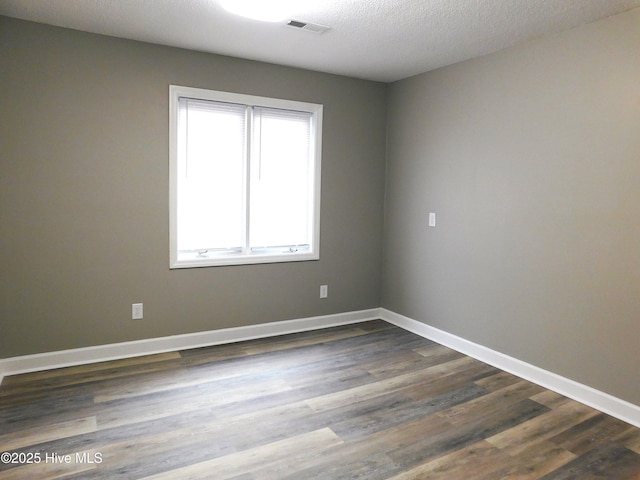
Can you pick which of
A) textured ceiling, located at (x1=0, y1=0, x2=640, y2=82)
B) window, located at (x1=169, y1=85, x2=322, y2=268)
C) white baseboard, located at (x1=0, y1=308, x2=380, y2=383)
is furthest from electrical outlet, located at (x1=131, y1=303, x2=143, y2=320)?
textured ceiling, located at (x1=0, y1=0, x2=640, y2=82)

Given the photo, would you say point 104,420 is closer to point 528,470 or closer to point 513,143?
point 528,470

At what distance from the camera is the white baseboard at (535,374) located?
277cm

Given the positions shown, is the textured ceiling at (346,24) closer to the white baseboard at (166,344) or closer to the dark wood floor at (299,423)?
the white baseboard at (166,344)

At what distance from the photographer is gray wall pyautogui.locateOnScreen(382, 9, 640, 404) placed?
2.77m

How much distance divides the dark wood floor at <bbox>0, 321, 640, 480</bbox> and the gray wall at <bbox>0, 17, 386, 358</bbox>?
39 centimetres

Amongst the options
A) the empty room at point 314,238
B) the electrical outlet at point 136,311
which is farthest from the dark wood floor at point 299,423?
the electrical outlet at point 136,311

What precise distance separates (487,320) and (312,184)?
201cm

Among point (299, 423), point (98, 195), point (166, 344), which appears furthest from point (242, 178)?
point (299, 423)

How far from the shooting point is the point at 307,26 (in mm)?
3051

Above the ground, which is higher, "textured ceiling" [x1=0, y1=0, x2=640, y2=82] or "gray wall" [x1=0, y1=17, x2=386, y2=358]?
"textured ceiling" [x1=0, y1=0, x2=640, y2=82]

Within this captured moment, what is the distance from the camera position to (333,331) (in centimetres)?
435

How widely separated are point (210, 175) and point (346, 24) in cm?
167

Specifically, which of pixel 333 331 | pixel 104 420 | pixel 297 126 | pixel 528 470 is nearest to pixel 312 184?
pixel 297 126

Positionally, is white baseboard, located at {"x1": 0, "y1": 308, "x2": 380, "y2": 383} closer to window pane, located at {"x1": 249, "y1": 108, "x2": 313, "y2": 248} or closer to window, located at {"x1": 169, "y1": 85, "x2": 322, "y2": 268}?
window, located at {"x1": 169, "y1": 85, "x2": 322, "y2": 268}
